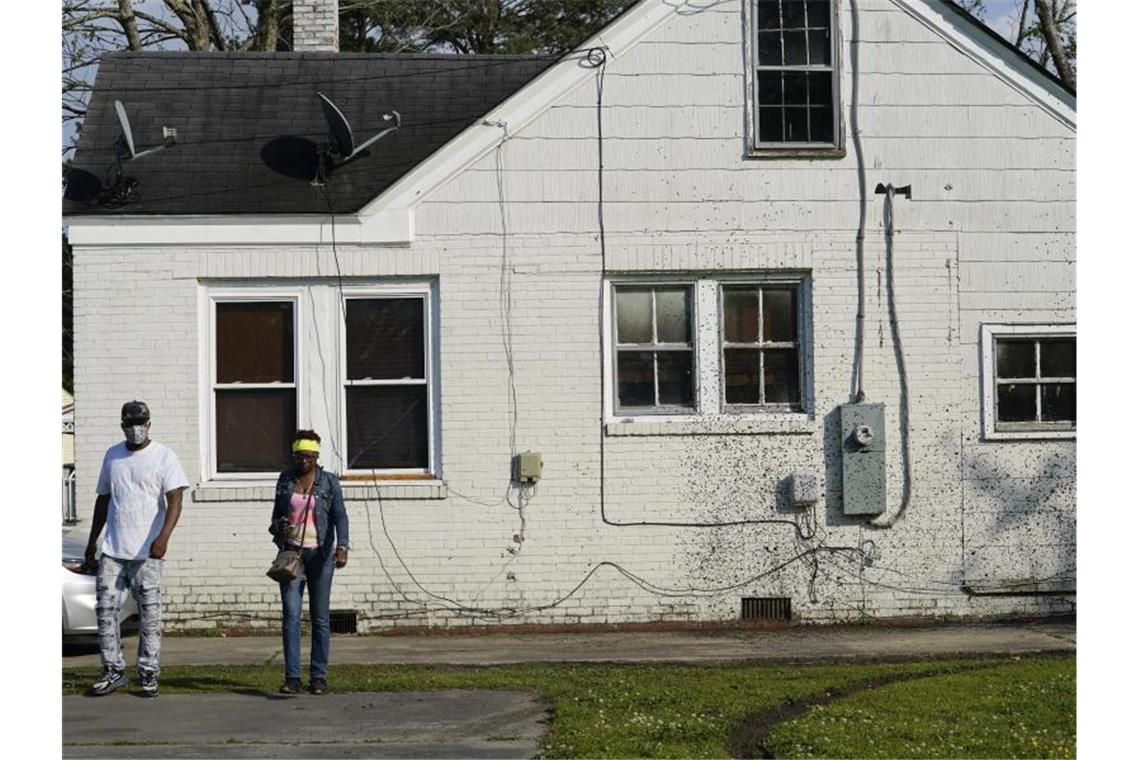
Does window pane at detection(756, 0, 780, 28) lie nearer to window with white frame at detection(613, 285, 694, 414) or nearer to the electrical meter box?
window with white frame at detection(613, 285, 694, 414)

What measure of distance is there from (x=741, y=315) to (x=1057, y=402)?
111 inches

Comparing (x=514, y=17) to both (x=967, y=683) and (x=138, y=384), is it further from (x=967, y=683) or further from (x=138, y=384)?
(x=967, y=683)

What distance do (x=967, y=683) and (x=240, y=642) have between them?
6.07 m

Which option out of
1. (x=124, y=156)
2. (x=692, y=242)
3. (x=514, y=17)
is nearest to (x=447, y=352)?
(x=692, y=242)

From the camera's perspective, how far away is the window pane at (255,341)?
49.5 ft

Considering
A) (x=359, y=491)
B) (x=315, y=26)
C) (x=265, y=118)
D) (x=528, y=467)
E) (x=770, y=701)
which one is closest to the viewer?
(x=770, y=701)

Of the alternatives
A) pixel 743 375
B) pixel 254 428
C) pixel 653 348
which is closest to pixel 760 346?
pixel 743 375

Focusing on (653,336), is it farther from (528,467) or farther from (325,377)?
(325,377)

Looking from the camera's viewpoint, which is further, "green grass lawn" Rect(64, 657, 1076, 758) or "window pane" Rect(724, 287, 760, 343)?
"window pane" Rect(724, 287, 760, 343)

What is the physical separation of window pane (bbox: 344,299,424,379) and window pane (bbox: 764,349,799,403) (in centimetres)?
296

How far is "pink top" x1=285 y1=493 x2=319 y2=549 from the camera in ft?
37.0

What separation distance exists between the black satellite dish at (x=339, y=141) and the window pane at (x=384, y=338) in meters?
1.22

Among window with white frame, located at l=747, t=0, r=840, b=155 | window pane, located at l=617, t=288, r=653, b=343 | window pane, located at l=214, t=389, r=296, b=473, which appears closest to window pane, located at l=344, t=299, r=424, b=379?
window pane, located at l=214, t=389, r=296, b=473

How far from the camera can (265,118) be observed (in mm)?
16000
